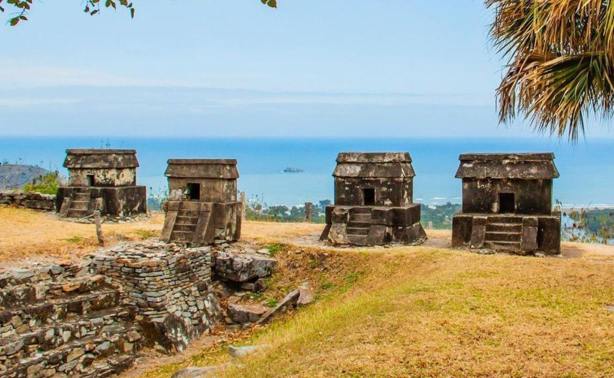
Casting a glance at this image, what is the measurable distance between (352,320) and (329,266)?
20.4 feet

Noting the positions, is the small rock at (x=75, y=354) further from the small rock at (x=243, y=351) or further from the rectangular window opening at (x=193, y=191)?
the rectangular window opening at (x=193, y=191)

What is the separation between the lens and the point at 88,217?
813 inches

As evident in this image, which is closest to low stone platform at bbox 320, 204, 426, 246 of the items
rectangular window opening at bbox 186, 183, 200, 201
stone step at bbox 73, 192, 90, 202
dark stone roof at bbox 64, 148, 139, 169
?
rectangular window opening at bbox 186, 183, 200, 201

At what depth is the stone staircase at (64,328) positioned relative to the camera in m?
12.2

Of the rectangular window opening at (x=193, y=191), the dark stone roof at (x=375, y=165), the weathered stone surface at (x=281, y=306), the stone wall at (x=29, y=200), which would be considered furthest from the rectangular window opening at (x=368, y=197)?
the stone wall at (x=29, y=200)

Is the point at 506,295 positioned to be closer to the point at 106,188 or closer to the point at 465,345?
the point at 465,345

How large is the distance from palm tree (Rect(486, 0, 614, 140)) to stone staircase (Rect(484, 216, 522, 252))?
6.20 meters

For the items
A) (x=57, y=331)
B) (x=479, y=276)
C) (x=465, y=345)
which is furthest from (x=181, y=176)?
(x=465, y=345)

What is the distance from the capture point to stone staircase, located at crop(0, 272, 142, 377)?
40.1 ft

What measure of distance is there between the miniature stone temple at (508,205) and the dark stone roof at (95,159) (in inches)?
412

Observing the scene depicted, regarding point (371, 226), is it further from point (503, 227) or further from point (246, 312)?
point (246, 312)

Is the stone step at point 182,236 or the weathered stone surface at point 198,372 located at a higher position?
the stone step at point 182,236

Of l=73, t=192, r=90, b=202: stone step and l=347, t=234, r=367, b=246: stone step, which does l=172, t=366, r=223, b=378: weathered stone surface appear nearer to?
l=347, t=234, r=367, b=246: stone step

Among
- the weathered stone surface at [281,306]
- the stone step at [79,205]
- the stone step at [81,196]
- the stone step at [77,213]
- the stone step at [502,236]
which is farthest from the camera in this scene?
the stone step at [81,196]
